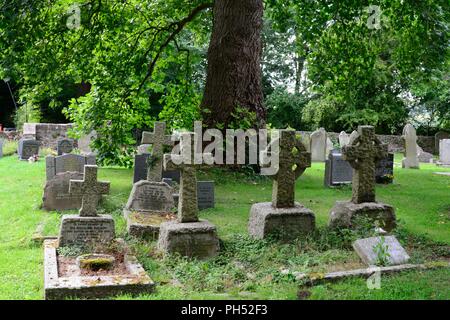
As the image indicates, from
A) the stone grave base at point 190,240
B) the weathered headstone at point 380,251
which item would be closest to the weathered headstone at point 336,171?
the weathered headstone at point 380,251

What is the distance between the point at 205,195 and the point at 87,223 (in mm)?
3696

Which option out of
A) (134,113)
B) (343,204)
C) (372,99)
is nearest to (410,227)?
(343,204)

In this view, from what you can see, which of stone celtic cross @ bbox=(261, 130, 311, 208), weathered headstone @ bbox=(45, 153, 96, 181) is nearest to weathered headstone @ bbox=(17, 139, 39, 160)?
weathered headstone @ bbox=(45, 153, 96, 181)

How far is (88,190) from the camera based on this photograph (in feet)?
24.7

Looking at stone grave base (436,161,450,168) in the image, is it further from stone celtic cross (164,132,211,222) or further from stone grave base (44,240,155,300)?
stone grave base (44,240,155,300)

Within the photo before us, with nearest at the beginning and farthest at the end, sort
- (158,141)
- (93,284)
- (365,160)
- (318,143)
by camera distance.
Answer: (93,284) < (365,160) < (158,141) < (318,143)

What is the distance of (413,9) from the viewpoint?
12109mm

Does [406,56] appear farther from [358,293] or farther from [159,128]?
[358,293]

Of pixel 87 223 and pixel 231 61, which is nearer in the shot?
pixel 87 223

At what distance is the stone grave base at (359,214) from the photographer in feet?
27.2

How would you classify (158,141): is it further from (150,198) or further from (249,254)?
(249,254)

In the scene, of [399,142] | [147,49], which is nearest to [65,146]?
[147,49]

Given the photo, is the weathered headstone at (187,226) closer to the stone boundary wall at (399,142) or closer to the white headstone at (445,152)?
the white headstone at (445,152)

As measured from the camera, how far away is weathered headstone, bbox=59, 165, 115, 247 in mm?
7332
